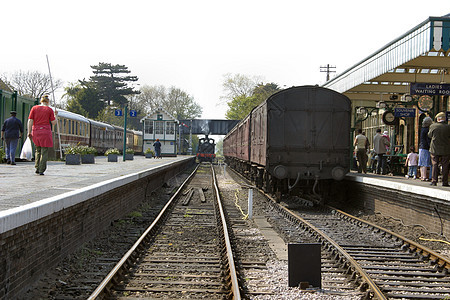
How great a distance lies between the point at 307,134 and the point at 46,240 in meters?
8.70

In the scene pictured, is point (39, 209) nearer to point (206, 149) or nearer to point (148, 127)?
point (148, 127)

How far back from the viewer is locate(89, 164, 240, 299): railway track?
4.94 meters

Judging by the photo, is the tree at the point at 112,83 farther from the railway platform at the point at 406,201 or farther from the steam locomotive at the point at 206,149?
the railway platform at the point at 406,201

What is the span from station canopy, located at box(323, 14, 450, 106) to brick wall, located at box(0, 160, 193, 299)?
8563mm

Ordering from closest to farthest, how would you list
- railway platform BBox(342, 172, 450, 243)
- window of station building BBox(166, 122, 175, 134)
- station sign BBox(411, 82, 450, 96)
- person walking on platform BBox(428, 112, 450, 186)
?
railway platform BBox(342, 172, 450, 243), person walking on platform BBox(428, 112, 450, 186), station sign BBox(411, 82, 450, 96), window of station building BBox(166, 122, 175, 134)

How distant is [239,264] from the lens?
243 inches

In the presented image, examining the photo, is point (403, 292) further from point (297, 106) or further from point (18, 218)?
point (297, 106)

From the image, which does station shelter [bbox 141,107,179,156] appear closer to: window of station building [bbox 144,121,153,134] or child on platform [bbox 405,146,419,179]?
window of station building [bbox 144,121,153,134]

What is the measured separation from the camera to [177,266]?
20.0 feet

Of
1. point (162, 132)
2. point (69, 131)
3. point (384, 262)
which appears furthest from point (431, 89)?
point (162, 132)

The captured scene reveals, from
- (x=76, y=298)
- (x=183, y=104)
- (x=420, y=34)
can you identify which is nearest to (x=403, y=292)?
(x=76, y=298)

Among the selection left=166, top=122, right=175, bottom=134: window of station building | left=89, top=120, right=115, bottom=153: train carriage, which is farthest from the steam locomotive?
left=89, top=120, right=115, bottom=153: train carriage

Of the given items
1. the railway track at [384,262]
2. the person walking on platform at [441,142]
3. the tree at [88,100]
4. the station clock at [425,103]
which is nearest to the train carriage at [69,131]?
the station clock at [425,103]

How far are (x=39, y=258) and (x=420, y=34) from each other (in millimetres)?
10709
